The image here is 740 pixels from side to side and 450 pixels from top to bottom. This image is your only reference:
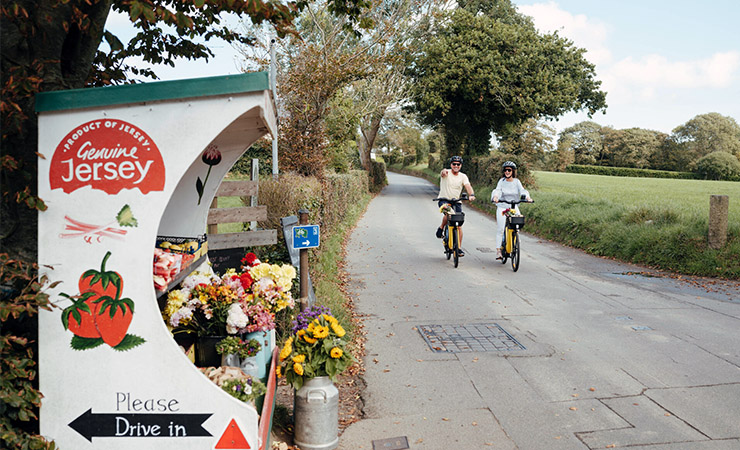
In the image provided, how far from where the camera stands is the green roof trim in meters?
2.96

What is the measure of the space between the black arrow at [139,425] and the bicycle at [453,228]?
27.4ft

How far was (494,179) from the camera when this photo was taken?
27203 millimetres

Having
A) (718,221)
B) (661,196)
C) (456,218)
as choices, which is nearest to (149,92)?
(456,218)

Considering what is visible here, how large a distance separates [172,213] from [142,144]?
89.2 inches

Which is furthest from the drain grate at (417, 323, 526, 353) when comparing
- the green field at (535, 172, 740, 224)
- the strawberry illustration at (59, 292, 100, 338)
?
the green field at (535, 172, 740, 224)

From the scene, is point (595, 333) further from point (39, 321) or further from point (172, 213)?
point (39, 321)

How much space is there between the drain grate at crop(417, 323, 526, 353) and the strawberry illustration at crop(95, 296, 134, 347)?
13.0 feet

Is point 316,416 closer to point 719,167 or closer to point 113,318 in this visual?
point 113,318

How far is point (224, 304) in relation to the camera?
429 cm

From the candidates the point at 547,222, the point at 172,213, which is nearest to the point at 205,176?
the point at 172,213

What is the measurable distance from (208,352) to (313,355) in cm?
80

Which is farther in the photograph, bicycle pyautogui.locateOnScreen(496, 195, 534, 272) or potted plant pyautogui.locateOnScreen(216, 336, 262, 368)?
bicycle pyautogui.locateOnScreen(496, 195, 534, 272)

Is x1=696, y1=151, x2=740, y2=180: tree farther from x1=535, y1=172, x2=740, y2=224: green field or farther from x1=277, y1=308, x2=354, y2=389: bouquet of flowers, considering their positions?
x1=277, y1=308, x2=354, y2=389: bouquet of flowers

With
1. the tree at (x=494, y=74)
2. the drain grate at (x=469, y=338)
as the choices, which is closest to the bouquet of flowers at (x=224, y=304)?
the drain grate at (x=469, y=338)
